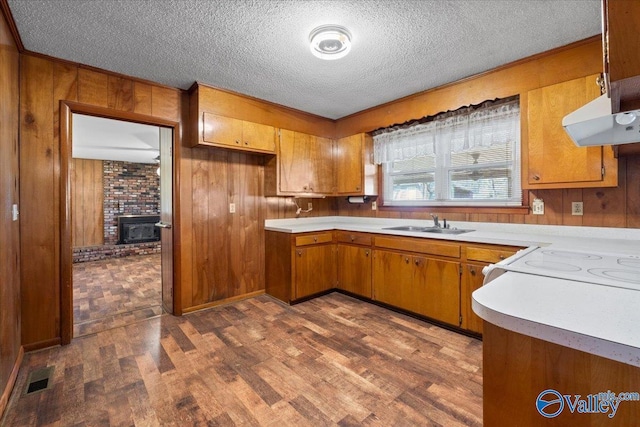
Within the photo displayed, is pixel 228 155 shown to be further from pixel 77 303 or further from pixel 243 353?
pixel 77 303

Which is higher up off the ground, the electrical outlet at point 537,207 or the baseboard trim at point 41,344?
the electrical outlet at point 537,207

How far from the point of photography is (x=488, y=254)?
227 centimetres

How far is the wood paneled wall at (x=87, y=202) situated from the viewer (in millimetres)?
6523

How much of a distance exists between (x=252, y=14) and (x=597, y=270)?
2.25m

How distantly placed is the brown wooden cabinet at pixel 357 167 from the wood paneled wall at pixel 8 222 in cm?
309

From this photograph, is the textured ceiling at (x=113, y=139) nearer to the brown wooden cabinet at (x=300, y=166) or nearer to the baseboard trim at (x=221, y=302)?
the brown wooden cabinet at (x=300, y=166)

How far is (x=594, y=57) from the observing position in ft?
6.72

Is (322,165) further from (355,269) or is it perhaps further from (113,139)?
(113,139)

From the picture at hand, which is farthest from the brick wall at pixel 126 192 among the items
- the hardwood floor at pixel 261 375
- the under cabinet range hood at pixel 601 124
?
the under cabinet range hood at pixel 601 124

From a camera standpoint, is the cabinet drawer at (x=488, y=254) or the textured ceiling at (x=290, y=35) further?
the cabinet drawer at (x=488, y=254)

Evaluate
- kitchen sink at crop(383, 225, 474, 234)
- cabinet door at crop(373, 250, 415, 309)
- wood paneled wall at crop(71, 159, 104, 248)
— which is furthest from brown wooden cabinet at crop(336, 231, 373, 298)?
wood paneled wall at crop(71, 159, 104, 248)

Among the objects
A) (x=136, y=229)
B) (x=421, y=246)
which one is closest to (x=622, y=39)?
(x=421, y=246)

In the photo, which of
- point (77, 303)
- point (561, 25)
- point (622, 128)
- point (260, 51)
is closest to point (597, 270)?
point (622, 128)

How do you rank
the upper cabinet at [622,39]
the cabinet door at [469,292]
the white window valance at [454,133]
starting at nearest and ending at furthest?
1. the upper cabinet at [622,39]
2. the cabinet door at [469,292]
3. the white window valance at [454,133]
